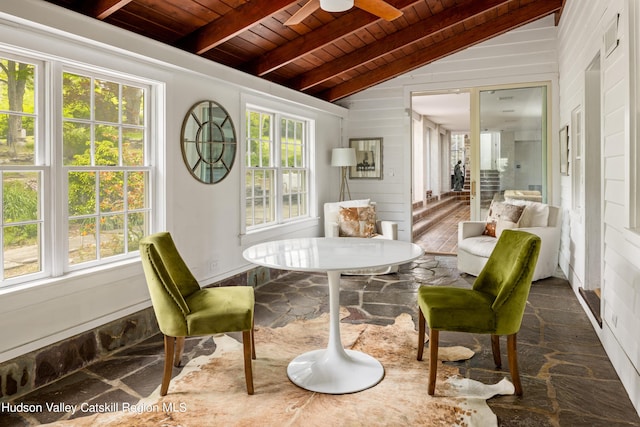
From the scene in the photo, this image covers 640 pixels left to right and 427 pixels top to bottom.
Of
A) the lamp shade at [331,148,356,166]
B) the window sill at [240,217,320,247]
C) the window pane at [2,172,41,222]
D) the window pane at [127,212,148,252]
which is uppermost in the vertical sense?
the lamp shade at [331,148,356,166]

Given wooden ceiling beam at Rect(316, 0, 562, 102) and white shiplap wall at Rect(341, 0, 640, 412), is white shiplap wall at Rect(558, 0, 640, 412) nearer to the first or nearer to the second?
white shiplap wall at Rect(341, 0, 640, 412)

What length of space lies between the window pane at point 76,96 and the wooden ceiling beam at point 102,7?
0.43m

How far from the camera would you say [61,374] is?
2764mm

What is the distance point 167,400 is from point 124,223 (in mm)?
1529

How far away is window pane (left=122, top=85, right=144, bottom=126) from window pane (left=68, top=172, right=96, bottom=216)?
567 mm

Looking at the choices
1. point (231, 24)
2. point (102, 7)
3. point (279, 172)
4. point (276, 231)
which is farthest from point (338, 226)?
point (102, 7)

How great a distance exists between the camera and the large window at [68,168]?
2598mm

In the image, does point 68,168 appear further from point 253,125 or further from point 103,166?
point 253,125

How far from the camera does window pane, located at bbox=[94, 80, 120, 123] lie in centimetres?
314

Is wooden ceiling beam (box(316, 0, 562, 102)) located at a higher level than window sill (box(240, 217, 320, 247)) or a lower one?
higher

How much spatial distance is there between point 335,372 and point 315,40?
331 centimetres

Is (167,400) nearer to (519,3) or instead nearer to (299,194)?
(299,194)

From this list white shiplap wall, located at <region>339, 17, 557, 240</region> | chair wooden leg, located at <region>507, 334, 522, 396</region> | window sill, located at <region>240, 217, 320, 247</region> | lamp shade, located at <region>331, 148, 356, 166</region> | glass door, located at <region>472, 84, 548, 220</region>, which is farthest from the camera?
lamp shade, located at <region>331, 148, 356, 166</region>

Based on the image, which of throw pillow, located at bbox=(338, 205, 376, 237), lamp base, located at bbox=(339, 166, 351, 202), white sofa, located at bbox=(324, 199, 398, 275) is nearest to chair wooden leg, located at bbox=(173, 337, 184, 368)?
white sofa, located at bbox=(324, 199, 398, 275)
